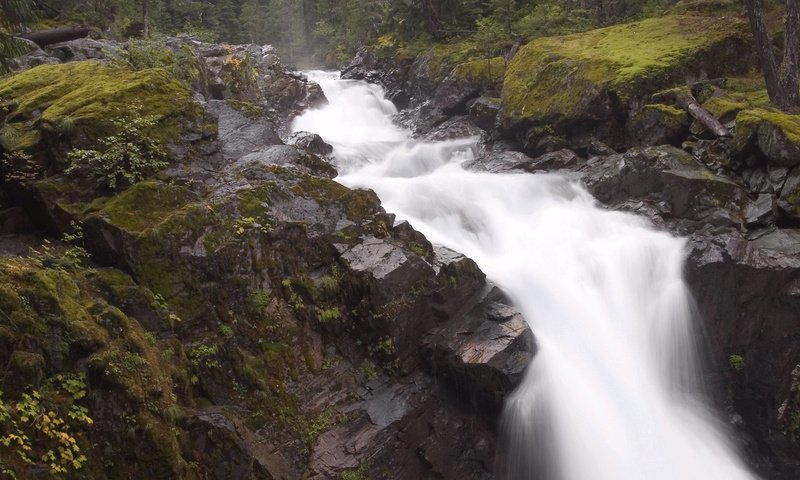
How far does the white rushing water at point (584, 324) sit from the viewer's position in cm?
788

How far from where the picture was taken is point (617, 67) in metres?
14.0

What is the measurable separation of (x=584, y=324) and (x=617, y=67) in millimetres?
8116

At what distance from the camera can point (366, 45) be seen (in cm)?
3081

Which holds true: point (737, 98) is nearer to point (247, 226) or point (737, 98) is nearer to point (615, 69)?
point (615, 69)

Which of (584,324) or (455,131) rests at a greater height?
(584,324)

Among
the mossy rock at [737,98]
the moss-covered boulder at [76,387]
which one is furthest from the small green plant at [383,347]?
the mossy rock at [737,98]

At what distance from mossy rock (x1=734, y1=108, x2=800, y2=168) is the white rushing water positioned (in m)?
2.28

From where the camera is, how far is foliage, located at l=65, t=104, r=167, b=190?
7.21 metres

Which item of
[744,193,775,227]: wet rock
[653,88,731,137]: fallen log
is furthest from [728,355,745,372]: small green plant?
[653,88,731,137]: fallen log

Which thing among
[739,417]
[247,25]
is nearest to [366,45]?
[247,25]

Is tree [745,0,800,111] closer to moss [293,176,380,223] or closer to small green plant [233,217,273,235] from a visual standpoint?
moss [293,176,380,223]

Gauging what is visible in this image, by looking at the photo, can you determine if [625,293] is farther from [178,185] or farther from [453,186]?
[178,185]

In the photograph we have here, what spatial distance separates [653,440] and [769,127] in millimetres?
6136

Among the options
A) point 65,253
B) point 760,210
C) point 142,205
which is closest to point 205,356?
point 65,253
